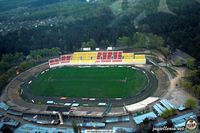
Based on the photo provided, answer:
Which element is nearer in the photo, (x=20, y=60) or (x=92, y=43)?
(x=20, y=60)

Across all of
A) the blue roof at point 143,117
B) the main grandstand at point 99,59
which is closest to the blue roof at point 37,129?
the blue roof at point 143,117

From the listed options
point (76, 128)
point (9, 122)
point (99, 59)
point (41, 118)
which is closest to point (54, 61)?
point (99, 59)

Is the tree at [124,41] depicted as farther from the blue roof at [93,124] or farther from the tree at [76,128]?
the tree at [76,128]

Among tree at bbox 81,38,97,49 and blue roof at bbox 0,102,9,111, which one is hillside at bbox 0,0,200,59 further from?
blue roof at bbox 0,102,9,111

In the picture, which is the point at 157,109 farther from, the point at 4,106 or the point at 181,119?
the point at 4,106

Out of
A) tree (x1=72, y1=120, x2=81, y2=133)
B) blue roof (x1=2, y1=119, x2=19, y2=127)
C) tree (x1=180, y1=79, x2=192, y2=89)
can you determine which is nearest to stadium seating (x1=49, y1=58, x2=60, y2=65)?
blue roof (x1=2, y1=119, x2=19, y2=127)

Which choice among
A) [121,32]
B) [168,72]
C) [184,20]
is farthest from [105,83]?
[184,20]

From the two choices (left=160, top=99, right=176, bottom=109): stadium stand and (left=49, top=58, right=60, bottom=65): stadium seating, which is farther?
(left=49, top=58, right=60, bottom=65): stadium seating

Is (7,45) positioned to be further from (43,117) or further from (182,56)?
(182,56)
